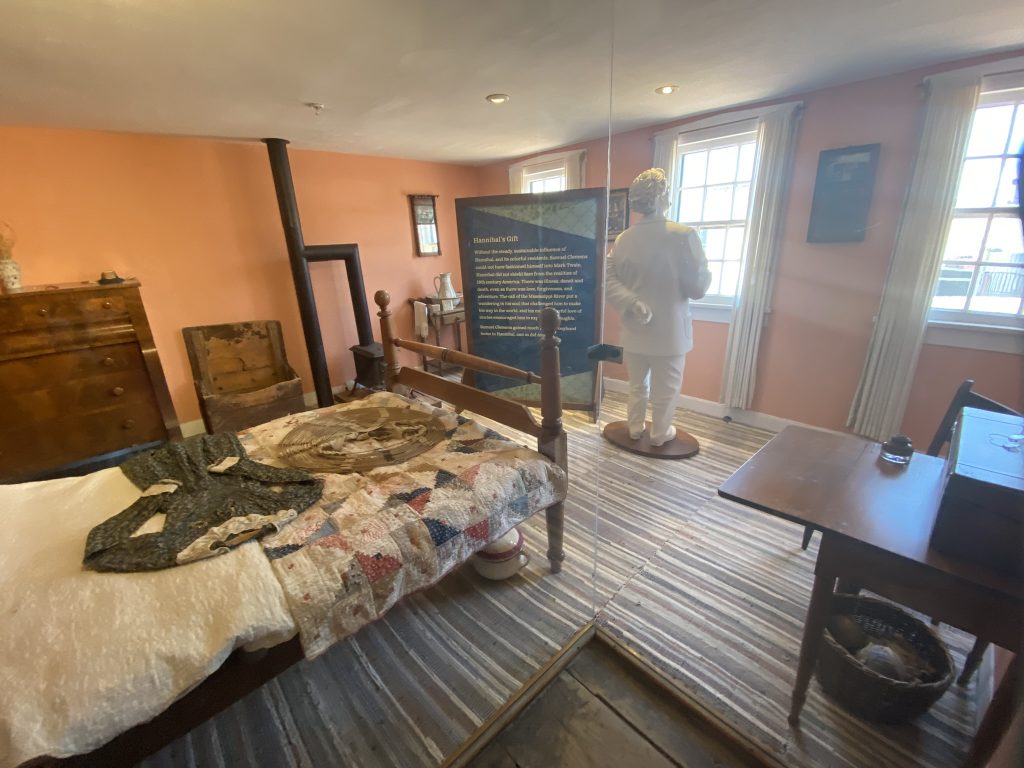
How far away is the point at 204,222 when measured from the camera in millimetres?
3000

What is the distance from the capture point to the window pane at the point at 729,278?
9.49ft

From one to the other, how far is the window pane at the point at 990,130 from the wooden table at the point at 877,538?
1.83 meters

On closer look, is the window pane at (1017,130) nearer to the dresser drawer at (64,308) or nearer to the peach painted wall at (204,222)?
the peach painted wall at (204,222)

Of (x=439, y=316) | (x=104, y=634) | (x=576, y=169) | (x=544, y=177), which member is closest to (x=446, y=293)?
(x=439, y=316)

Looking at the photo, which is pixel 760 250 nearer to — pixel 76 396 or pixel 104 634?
pixel 104 634

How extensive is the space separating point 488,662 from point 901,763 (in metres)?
1.12

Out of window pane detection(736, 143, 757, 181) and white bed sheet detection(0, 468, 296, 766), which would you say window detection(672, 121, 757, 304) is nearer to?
window pane detection(736, 143, 757, 181)

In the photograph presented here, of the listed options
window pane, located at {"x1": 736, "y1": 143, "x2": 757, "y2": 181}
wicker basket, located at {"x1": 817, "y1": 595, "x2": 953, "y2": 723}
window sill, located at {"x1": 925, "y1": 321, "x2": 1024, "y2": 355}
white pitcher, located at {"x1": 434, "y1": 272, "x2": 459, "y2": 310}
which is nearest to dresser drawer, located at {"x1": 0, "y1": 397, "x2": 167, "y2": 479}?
white pitcher, located at {"x1": 434, "y1": 272, "x2": 459, "y2": 310}

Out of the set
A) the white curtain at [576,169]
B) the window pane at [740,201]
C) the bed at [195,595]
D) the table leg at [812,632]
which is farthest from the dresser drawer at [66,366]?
the window pane at [740,201]

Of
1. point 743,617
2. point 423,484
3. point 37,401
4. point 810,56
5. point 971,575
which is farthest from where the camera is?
point 37,401

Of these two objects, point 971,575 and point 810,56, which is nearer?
point 971,575

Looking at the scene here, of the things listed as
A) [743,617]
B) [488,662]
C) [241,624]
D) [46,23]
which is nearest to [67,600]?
[241,624]

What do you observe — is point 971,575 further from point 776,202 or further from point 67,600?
point 776,202

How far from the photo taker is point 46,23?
1.33 meters
